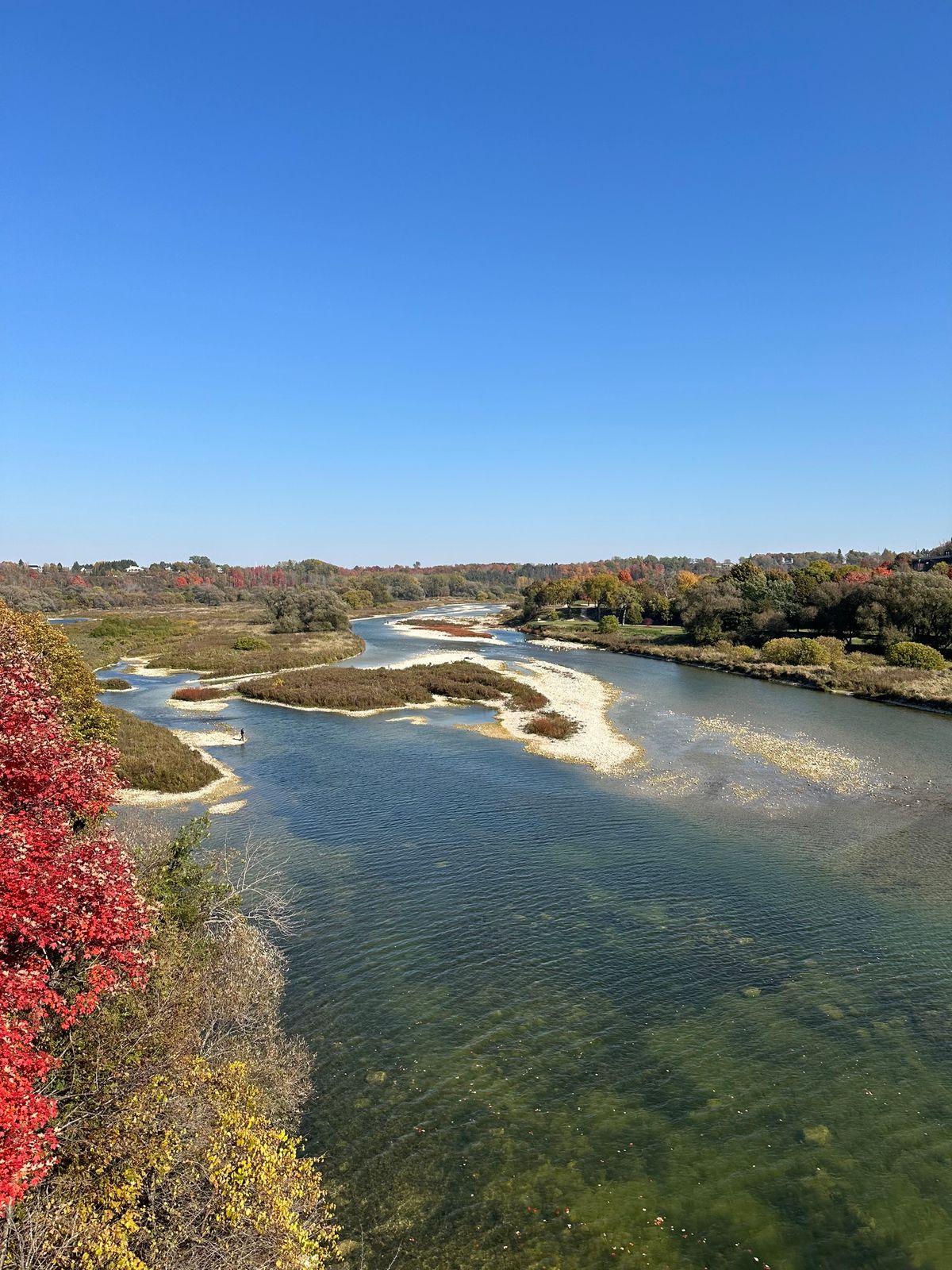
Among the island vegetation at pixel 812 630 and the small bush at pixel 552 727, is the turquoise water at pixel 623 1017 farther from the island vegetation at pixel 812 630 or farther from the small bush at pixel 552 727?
the island vegetation at pixel 812 630

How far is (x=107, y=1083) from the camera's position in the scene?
1234 centimetres

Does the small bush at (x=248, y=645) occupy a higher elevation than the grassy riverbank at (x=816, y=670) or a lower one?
higher

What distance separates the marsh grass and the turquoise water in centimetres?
359

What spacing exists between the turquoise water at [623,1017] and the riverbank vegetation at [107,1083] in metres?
2.82

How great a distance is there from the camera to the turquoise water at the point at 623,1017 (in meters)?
13.9

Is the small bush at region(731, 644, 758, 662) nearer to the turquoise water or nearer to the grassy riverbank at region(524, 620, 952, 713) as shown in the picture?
the grassy riverbank at region(524, 620, 952, 713)

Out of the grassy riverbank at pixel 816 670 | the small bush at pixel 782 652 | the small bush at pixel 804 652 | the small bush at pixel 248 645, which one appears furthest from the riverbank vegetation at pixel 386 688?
the small bush at pixel 804 652

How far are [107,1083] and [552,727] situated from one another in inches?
1807

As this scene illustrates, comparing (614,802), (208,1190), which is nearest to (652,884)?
(614,802)

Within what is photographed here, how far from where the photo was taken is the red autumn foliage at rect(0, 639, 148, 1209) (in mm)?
8695

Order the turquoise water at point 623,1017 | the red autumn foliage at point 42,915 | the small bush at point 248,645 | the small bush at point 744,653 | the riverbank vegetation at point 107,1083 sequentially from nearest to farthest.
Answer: the red autumn foliage at point 42,915
the riverbank vegetation at point 107,1083
the turquoise water at point 623,1017
the small bush at point 744,653
the small bush at point 248,645

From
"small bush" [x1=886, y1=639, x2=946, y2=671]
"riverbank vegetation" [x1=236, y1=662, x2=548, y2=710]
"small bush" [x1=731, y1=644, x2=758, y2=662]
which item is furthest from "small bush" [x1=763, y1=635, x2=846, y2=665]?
→ "riverbank vegetation" [x1=236, y1=662, x2=548, y2=710]

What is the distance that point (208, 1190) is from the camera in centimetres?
1120

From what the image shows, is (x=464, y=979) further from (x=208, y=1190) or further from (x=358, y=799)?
(x=358, y=799)
